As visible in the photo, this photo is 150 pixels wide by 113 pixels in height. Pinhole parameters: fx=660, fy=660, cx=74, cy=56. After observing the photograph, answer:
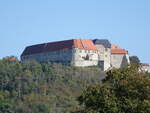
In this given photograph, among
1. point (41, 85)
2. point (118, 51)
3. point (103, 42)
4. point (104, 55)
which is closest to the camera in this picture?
point (41, 85)

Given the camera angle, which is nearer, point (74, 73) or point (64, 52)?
point (74, 73)

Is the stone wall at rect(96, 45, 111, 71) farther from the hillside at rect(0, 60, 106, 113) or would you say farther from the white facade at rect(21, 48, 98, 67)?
the hillside at rect(0, 60, 106, 113)

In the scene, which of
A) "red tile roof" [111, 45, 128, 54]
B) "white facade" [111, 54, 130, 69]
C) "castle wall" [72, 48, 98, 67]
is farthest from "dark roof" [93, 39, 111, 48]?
"castle wall" [72, 48, 98, 67]

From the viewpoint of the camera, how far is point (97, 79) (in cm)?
11075

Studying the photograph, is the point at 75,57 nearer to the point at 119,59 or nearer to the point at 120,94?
the point at 119,59

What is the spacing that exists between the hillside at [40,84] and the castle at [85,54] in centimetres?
307

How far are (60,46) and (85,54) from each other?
24.7 ft

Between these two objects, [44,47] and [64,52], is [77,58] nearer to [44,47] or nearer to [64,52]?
[64,52]

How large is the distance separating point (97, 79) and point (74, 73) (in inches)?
164

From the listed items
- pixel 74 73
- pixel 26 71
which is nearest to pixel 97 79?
pixel 74 73

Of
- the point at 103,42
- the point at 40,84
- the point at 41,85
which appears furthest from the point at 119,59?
the point at 41,85

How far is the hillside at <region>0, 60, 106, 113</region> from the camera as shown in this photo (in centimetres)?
9750

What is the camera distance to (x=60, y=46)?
413 feet

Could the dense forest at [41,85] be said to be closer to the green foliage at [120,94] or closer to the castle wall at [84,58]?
the castle wall at [84,58]
